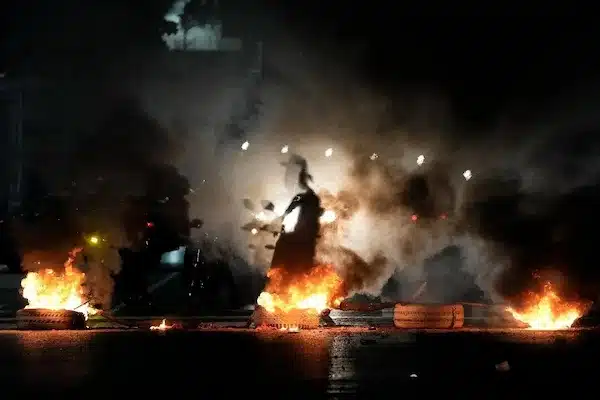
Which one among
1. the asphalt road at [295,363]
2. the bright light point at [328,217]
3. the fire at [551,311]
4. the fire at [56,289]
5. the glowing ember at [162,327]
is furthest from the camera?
the bright light point at [328,217]

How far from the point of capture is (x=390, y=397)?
19172mm

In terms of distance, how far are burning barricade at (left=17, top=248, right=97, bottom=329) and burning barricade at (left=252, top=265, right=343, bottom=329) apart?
844 centimetres

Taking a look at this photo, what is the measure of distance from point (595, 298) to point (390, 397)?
2777cm

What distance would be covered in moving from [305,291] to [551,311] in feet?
36.8

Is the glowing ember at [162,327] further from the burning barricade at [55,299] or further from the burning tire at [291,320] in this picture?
the burning tire at [291,320]

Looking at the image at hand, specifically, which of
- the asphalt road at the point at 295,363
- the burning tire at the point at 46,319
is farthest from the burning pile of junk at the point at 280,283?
the asphalt road at the point at 295,363

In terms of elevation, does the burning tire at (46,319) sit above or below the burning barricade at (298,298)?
below

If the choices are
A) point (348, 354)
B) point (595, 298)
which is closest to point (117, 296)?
point (348, 354)

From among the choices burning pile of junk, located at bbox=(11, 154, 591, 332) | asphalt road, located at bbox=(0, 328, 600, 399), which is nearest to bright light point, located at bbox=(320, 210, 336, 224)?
burning pile of junk, located at bbox=(11, 154, 591, 332)

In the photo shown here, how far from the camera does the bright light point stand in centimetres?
4619

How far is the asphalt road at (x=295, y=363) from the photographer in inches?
803

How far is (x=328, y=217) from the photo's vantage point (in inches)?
1825

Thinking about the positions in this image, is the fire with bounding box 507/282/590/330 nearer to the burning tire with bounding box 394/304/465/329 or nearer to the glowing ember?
the burning tire with bounding box 394/304/465/329

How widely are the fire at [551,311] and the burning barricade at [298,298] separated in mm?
9019
